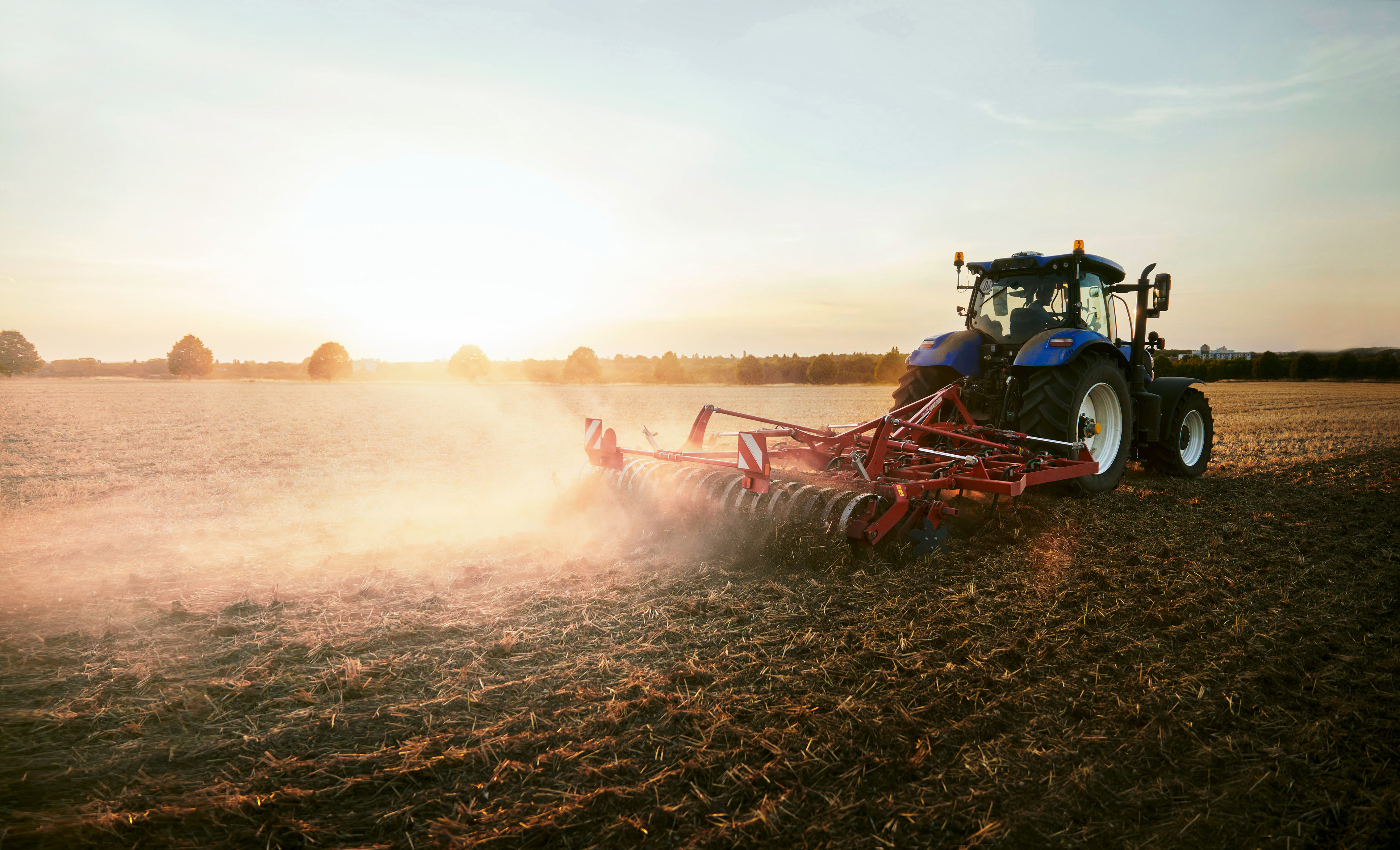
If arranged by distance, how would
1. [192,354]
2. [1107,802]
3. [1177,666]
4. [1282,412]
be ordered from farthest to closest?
[192,354] → [1282,412] → [1177,666] → [1107,802]

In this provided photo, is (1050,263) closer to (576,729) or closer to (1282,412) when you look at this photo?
(576,729)

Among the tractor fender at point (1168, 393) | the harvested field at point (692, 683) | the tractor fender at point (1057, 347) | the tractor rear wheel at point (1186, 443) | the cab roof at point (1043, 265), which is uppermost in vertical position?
the cab roof at point (1043, 265)

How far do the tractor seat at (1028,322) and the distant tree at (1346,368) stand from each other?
55457 mm

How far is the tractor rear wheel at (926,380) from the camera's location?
6699 millimetres

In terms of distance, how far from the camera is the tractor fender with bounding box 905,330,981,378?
256 inches

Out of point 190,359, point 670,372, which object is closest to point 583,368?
point 670,372

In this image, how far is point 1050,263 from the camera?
6.59 metres

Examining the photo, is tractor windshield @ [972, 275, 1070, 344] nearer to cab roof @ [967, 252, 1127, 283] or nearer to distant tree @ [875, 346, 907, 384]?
cab roof @ [967, 252, 1127, 283]

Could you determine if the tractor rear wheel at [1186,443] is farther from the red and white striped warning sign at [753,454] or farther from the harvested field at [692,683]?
the red and white striped warning sign at [753,454]

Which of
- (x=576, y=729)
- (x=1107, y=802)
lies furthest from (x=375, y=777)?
(x=1107, y=802)

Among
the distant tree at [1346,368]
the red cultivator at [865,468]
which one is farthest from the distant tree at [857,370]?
the red cultivator at [865,468]

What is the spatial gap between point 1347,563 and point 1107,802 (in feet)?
13.1

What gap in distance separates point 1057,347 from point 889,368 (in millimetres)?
37757

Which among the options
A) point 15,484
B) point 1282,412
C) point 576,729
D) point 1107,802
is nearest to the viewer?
point 1107,802
